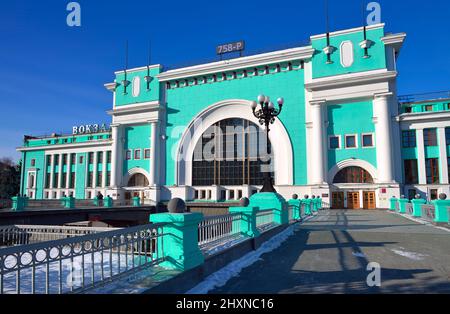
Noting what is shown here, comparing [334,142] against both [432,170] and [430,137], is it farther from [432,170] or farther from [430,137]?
[432,170]

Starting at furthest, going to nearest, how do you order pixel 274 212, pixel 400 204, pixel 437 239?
pixel 400 204, pixel 274 212, pixel 437 239

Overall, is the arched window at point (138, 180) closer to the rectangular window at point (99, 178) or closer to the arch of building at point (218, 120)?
the rectangular window at point (99, 178)

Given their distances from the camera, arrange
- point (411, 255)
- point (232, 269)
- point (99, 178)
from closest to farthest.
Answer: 1. point (232, 269)
2. point (411, 255)
3. point (99, 178)

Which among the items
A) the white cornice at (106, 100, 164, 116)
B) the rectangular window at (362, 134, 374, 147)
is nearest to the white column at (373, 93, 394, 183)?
the rectangular window at (362, 134, 374, 147)

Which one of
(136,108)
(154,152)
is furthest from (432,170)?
(136,108)

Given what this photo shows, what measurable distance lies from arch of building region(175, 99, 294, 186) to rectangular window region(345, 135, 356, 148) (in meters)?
5.93

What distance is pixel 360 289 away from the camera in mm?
4566

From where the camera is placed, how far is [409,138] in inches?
1235

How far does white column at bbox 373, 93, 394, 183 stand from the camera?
98.0ft

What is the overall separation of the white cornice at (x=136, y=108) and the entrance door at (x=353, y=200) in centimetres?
2593

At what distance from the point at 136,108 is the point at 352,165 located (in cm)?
2845
